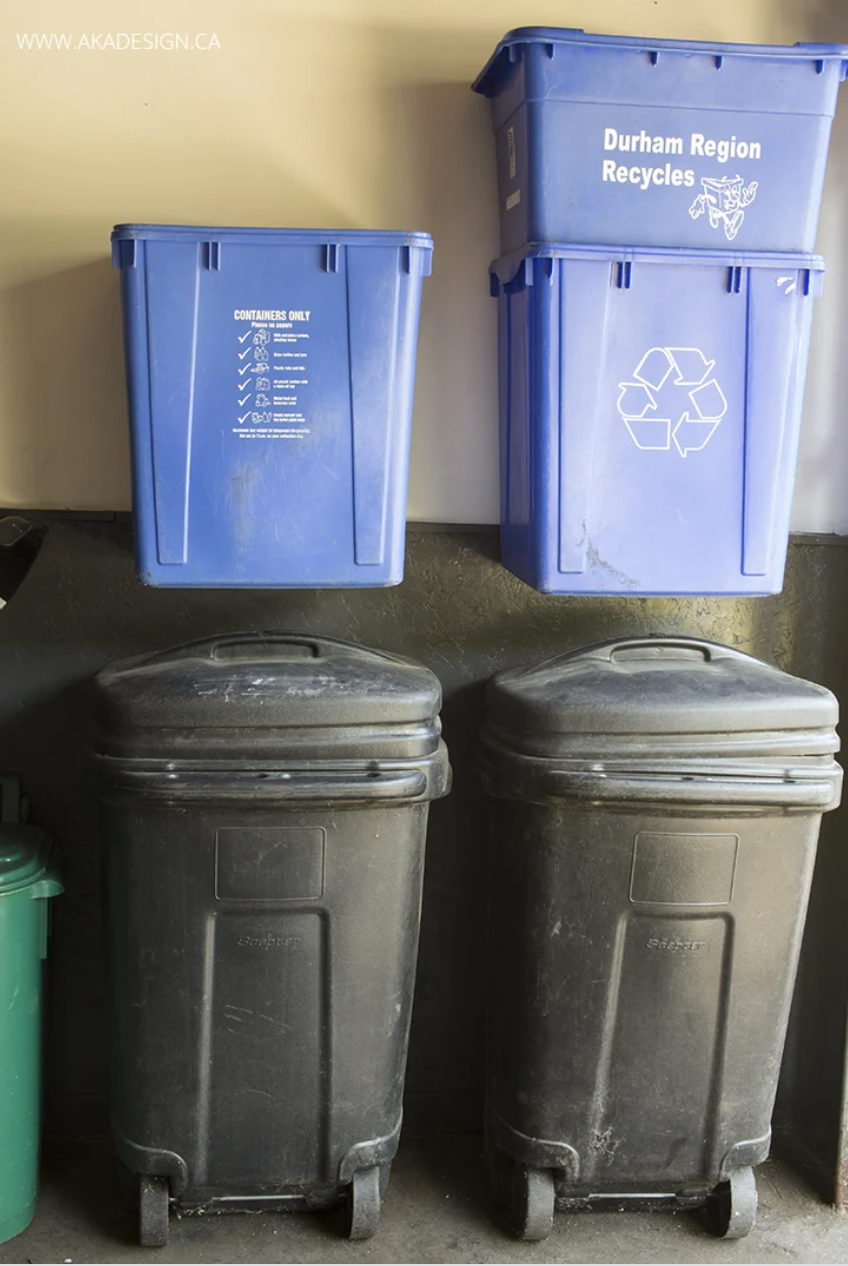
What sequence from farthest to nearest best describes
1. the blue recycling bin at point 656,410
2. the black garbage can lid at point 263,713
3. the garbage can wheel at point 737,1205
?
the garbage can wheel at point 737,1205 → the blue recycling bin at point 656,410 → the black garbage can lid at point 263,713

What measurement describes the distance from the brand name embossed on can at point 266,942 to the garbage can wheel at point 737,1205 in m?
0.98


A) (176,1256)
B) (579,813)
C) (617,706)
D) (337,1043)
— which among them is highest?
(617,706)

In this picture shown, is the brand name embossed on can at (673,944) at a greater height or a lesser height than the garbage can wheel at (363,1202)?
greater

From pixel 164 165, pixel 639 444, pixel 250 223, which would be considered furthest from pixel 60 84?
pixel 639 444

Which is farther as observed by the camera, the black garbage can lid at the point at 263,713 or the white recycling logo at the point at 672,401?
the white recycling logo at the point at 672,401

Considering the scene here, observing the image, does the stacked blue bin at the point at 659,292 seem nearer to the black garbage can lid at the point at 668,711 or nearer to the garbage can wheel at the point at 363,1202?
the black garbage can lid at the point at 668,711

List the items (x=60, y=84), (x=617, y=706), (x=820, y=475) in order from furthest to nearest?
(x=820, y=475), (x=60, y=84), (x=617, y=706)

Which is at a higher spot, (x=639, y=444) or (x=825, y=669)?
(x=639, y=444)

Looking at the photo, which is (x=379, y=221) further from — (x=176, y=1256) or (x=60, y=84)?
(x=176, y=1256)

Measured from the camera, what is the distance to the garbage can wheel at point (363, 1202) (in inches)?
89.4

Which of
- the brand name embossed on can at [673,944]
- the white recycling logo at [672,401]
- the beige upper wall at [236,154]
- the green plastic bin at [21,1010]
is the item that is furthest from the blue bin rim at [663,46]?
the green plastic bin at [21,1010]

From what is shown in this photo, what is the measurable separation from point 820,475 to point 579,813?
0.96 m

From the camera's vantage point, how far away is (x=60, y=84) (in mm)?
2352

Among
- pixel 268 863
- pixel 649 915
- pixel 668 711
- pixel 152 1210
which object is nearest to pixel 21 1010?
pixel 152 1210
